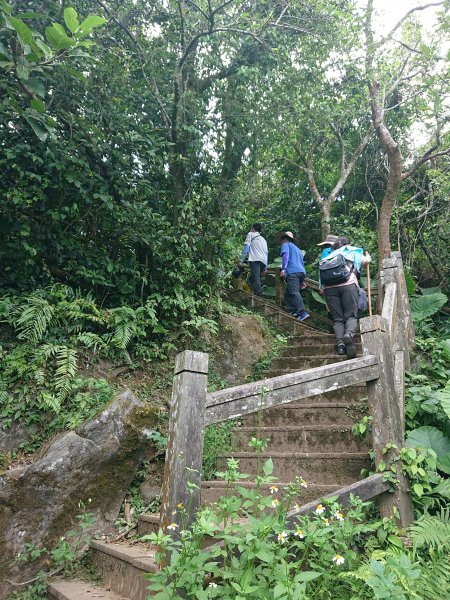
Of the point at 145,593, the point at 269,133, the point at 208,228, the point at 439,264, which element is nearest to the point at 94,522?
the point at 145,593

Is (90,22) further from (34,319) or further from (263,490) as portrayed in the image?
(263,490)

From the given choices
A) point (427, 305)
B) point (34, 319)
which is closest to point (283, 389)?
point (34, 319)

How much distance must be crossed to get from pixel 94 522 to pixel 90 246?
146 inches

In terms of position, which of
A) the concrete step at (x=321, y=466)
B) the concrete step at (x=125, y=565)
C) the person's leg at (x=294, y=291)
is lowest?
the concrete step at (x=125, y=565)

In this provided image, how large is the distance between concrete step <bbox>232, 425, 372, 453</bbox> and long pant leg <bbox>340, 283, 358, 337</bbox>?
68.7 inches

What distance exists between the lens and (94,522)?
14.1 feet

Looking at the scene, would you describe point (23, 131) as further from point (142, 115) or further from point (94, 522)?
point (94, 522)

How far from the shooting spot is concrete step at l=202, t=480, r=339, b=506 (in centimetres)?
373

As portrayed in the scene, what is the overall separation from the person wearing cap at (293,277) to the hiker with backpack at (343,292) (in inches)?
92.5

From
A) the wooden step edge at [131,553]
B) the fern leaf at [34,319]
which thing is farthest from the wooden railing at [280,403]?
the fern leaf at [34,319]

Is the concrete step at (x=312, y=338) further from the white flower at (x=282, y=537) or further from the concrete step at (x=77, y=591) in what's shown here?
the white flower at (x=282, y=537)

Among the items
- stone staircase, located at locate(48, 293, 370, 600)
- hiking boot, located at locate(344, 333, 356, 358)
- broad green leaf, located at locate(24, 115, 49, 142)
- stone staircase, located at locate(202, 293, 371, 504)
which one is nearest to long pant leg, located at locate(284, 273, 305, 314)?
stone staircase, located at locate(202, 293, 371, 504)

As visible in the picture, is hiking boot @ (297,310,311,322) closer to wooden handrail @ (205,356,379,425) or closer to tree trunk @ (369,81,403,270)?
tree trunk @ (369,81,403,270)

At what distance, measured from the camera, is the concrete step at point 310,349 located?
6.73m
